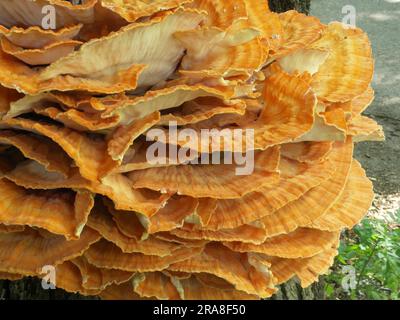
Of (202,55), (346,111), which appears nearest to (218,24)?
(202,55)

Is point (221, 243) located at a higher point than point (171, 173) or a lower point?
lower
